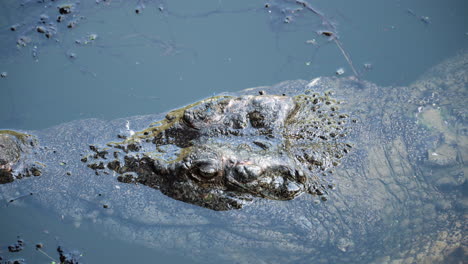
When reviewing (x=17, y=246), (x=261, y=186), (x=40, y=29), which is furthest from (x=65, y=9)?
(x=261, y=186)

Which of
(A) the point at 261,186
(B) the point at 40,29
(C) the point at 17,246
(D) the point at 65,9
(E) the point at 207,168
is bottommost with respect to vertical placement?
(C) the point at 17,246

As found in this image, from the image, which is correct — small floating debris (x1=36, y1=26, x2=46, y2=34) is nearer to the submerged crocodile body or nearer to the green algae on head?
the submerged crocodile body

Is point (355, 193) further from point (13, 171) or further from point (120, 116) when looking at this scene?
point (13, 171)

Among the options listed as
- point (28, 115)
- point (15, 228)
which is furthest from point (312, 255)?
point (28, 115)

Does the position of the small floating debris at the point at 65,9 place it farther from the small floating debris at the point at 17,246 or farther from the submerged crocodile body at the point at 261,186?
the small floating debris at the point at 17,246

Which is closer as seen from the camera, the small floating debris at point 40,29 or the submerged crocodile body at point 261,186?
the submerged crocodile body at point 261,186

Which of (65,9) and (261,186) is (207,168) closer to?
(261,186)

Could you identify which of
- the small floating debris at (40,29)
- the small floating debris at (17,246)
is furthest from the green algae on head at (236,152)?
the small floating debris at (40,29)

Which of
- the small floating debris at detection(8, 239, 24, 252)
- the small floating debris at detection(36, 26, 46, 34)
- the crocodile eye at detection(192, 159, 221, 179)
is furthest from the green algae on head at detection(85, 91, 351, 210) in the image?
the small floating debris at detection(36, 26, 46, 34)
